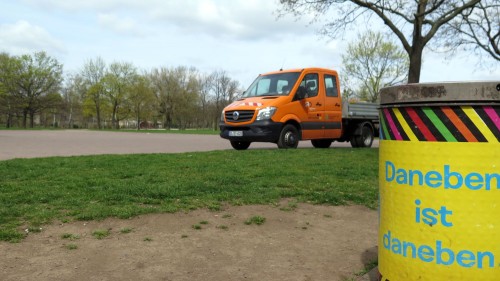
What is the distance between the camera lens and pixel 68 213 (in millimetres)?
4895

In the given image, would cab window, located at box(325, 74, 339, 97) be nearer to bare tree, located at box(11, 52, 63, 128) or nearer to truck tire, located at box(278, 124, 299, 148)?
truck tire, located at box(278, 124, 299, 148)

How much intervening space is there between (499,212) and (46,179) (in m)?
6.50

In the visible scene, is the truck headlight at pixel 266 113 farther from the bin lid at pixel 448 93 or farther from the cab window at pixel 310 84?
the bin lid at pixel 448 93

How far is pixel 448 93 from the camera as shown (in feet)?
7.40

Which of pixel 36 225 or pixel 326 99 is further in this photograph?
pixel 326 99

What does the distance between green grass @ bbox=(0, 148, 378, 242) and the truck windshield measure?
340cm

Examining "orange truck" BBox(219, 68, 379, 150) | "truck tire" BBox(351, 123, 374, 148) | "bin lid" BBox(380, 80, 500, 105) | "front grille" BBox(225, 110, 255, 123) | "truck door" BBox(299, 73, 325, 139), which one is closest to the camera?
"bin lid" BBox(380, 80, 500, 105)

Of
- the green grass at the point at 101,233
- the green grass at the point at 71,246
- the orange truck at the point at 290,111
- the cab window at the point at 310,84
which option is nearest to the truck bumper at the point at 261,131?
the orange truck at the point at 290,111

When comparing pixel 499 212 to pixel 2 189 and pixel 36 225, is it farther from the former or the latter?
pixel 2 189

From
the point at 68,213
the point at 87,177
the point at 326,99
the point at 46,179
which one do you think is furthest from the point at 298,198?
the point at 326,99

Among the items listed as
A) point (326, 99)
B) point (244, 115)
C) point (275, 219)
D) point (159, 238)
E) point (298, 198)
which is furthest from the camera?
point (326, 99)

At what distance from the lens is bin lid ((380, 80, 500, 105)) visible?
2.17 metres

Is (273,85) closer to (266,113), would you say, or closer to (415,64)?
(266,113)

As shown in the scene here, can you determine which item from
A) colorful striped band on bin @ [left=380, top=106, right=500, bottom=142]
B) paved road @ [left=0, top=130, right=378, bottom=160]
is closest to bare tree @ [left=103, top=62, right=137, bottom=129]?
paved road @ [left=0, top=130, right=378, bottom=160]
